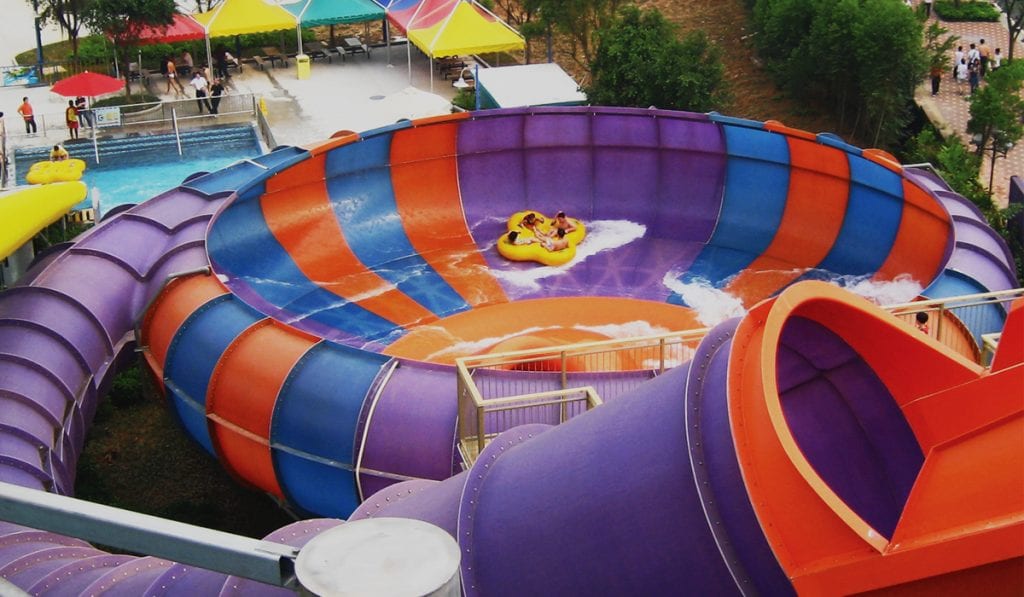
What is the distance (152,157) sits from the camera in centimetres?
2998

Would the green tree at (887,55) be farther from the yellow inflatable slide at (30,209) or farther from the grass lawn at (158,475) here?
the yellow inflatable slide at (30,209)

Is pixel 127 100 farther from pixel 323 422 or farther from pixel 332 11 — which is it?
pixel 323 422

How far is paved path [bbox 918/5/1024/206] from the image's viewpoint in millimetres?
27062

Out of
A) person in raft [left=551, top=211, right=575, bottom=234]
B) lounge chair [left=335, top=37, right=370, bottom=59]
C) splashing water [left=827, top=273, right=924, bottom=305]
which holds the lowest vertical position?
splashing water [left=827, top=273, right=924, bottom=305]

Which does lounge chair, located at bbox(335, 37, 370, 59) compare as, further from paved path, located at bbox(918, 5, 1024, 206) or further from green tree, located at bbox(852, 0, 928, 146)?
paved path, located at bbox(918, 5, 1024, 206)

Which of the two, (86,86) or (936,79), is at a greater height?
(86,86)

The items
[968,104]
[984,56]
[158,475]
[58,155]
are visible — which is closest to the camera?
[158,475]

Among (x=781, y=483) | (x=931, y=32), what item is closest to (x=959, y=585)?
(x=781, y=483)

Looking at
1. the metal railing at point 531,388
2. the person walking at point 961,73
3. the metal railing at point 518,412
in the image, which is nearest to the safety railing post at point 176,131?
the metal railing at point 531,388

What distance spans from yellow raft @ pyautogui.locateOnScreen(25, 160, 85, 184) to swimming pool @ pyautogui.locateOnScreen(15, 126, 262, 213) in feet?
14.7

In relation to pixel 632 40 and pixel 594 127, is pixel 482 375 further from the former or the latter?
pixel 632 40

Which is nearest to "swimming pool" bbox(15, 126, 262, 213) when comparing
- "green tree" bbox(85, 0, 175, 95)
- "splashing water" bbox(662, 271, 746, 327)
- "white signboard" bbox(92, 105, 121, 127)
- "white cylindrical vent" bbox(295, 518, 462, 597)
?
"white signboard" bbox(92, 105, 121, 127)

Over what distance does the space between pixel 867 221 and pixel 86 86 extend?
18057mm

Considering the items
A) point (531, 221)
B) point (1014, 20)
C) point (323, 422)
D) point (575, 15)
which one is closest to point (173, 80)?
point (575, 15)
